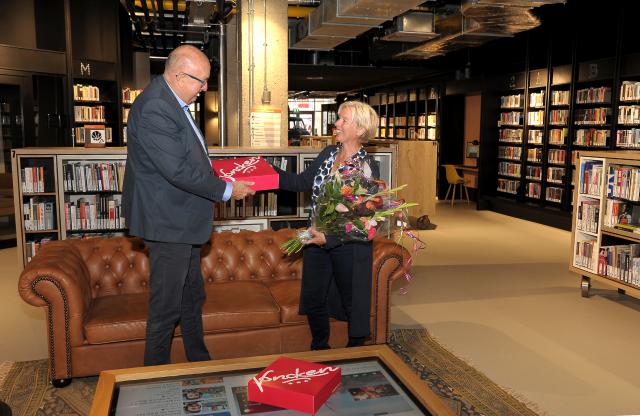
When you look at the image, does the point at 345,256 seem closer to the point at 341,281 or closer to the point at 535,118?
the point at 341,281

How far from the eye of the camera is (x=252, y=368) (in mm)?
2666

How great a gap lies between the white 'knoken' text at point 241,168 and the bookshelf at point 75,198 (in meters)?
1.91

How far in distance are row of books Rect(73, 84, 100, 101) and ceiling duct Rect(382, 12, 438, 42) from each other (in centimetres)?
561

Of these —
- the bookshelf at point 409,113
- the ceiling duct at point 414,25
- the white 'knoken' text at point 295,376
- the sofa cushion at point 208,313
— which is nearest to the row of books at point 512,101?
the bookshelf at point 409,113

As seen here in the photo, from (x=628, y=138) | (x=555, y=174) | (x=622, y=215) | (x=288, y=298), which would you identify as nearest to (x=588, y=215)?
(x=622, y=215)

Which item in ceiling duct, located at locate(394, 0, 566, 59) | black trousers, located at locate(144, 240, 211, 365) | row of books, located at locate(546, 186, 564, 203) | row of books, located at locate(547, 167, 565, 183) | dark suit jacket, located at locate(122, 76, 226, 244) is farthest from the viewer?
row of books, located at locate(546, 186, 564, 203)

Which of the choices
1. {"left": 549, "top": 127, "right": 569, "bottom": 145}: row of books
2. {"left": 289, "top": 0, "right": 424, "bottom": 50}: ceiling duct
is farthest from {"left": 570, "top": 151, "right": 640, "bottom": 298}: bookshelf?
{"left": 549, "top": 127, "right": 569, "bottom": 145}: row of books

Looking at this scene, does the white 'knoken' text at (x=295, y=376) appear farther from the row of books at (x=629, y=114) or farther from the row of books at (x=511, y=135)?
the row of books at (x=511, y=135)

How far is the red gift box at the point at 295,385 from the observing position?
229 cm

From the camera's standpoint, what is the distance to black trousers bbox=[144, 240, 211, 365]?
305cm

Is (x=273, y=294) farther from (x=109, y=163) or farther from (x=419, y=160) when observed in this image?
(x=419, y=160)

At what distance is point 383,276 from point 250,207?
1906 mm

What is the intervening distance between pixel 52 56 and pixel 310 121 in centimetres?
2129

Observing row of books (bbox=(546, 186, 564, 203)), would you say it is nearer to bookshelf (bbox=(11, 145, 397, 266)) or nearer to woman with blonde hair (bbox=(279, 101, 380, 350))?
bookshelf (bbox=(11, 145, 397, 266))
